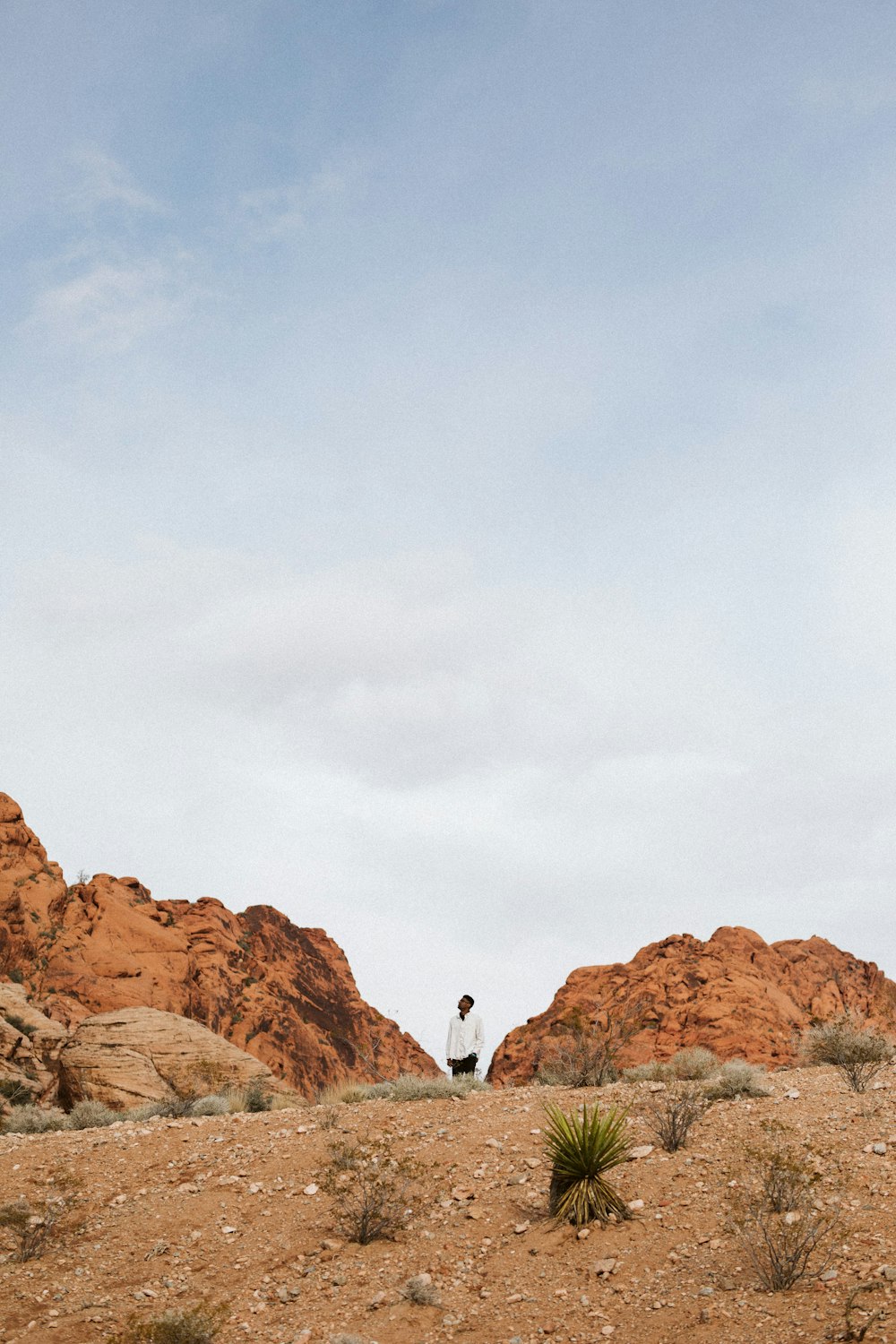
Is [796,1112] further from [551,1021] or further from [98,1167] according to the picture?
[551,1021]

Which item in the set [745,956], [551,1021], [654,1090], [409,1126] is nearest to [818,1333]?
[654,1090]

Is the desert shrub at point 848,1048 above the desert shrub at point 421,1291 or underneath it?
above

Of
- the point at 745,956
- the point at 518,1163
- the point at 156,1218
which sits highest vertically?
the point at 745,956

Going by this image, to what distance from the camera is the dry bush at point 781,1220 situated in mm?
7711

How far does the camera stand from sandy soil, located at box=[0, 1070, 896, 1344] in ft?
25.6

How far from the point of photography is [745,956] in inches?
1735

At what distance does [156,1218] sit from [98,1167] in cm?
162

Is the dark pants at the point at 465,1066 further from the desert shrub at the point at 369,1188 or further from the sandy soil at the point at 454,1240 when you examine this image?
the desert shrub at the point at 369,1188

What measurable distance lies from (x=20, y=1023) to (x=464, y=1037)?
11317 millimetres

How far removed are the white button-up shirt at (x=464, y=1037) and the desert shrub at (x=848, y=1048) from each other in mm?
4896

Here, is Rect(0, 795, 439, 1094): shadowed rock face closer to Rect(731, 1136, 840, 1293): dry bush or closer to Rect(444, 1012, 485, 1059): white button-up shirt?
Rect(444, 1012, 485, 1059): white button-up shirt

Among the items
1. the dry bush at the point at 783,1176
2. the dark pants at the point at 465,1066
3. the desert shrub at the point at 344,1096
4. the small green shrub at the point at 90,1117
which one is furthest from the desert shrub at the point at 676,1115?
the small green shrub at the point at 90,1117

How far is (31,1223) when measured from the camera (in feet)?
33.1

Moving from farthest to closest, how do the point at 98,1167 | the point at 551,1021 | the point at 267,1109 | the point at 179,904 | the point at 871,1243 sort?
the point at 179,904 < the point at 551,1021 < the point at 267,1109 < the point at 98,1167 < the point at 871,1243
